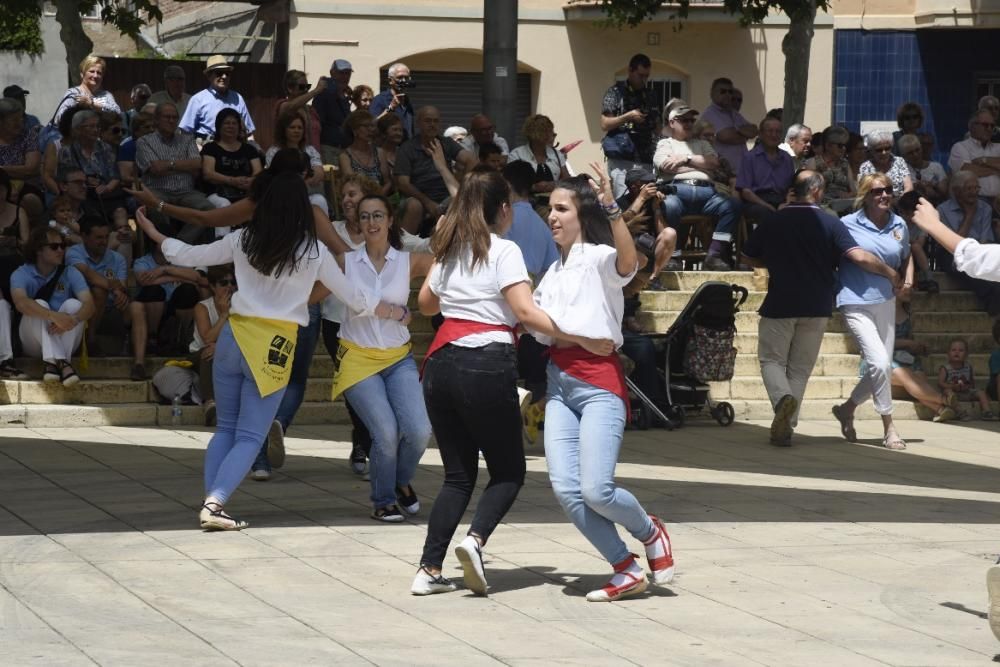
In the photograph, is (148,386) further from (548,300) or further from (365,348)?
(548,300)

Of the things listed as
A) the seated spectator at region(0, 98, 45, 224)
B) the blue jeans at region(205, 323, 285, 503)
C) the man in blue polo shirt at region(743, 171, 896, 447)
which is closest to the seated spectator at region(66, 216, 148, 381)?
the seated spectator at region(0, 98, 45, 224)

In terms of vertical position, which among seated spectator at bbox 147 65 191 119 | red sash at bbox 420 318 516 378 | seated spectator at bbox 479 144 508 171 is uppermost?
seated spectator at bbox 147 65 191 119

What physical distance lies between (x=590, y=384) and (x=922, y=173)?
11160 millimetres

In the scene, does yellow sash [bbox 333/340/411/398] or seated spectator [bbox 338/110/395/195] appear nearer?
yellow sash [bbox 333/340/411/398]

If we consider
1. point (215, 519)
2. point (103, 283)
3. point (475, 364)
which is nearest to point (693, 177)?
point (103, 283)

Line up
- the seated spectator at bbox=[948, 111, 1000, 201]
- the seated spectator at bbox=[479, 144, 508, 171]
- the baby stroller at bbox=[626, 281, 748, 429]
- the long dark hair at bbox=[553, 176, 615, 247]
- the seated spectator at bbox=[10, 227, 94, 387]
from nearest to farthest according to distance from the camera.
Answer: the long dark hair at bbox=[553, 176, 615, 247] < the seated spectator at bbox=[10, 227, 94, 387] < the baby stroller at bbox=[626, 281, 748, 429] < the seated spectator at bbox=[479, 144, 508, 171] < the seated spectator at bbox=[948, 111, 1000, 201]

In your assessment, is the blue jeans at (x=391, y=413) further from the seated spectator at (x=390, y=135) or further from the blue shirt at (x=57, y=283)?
the seated spectator at (x=390, y=135)

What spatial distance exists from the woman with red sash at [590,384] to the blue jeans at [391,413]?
4.87 ft

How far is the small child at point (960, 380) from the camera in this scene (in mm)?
14117

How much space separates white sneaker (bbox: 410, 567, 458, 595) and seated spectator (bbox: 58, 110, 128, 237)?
774 centimetres

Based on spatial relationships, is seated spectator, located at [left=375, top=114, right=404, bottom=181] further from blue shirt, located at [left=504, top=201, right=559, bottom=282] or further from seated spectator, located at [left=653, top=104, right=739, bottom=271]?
blue shirt, located at [left=504, top=201, right=559, bottom=282]

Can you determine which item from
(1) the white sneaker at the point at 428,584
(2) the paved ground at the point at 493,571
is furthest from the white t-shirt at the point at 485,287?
(2) the paved ground at the point at 493,571

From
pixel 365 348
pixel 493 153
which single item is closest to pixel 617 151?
pixel 493 153

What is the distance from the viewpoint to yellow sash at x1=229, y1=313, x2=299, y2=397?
8219 millimetres
